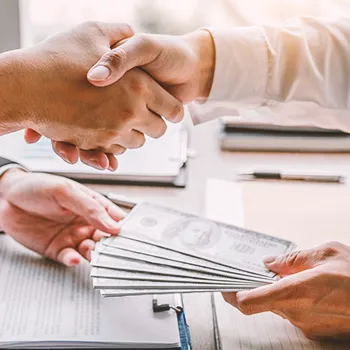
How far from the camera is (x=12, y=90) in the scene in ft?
2.94

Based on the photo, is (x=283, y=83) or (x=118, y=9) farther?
(x=118, y=9)

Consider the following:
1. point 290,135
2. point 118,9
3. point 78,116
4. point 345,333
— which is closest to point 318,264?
point 345,333

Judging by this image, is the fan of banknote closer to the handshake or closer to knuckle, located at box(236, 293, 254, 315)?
knuckle, located at box(236, 293, 254, 315)

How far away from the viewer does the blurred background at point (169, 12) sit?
6.44 feet

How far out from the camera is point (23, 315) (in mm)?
780

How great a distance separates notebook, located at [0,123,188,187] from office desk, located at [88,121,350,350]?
2cm

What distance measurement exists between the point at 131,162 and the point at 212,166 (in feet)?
0.53

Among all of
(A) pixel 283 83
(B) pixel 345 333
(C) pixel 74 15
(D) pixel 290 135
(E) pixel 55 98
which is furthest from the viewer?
(C) pixel 74 15

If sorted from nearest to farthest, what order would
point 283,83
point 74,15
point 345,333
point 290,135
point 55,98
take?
point 345,333 < point 55,98 < point 283,83 < point 290,135 < point 74,15

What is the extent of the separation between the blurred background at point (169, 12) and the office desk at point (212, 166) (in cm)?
69

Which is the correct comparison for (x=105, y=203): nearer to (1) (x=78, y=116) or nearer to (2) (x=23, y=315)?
(1) (x=78, y=116)

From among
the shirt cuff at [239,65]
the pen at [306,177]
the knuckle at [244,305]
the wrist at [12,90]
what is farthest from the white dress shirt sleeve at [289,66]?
the knuckle at [244,305]

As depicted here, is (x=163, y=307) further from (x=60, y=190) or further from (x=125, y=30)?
(x=125, y=30)

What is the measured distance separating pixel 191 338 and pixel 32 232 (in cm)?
31
